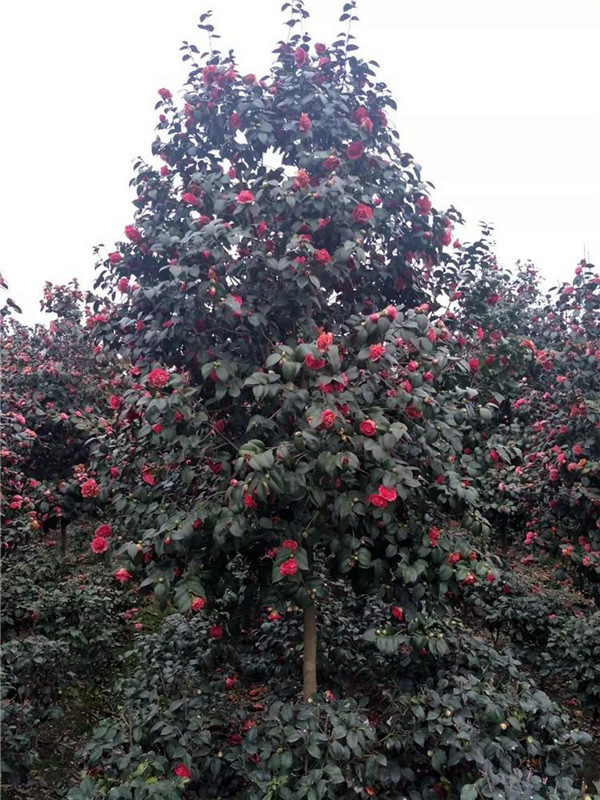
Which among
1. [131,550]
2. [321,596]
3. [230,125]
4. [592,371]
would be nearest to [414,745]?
[321,596]

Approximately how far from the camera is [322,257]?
91.2 inches

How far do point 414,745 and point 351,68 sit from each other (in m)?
Answer: 3.05

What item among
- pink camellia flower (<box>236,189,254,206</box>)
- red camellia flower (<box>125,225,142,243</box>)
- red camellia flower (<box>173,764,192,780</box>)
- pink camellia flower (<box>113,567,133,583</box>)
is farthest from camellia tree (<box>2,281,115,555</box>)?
pink camellia flower (<box>236,189,254,206</box>)

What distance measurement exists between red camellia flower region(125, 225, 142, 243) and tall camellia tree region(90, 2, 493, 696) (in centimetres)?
1

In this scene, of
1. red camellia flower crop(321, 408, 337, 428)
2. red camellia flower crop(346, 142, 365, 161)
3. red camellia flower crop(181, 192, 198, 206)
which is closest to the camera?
red camellia flower crop(321, 408, 337, 428)

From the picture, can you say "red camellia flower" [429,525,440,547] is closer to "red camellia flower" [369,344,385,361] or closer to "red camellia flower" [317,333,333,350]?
"red camellia flower" [369,344,385,361]

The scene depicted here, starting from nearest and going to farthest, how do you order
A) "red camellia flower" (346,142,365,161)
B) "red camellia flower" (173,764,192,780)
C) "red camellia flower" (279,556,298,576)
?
"red camellia flower" (279,556,298,576)
"red camellia flower" (173,764,192,780)
"red camellia flower" (346,142,365,161)

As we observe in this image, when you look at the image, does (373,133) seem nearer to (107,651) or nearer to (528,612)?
(528,612)

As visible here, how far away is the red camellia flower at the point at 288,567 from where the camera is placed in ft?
6.74

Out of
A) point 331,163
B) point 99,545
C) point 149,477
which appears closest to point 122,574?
point 99,545

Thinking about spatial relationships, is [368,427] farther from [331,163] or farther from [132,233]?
[132,233]

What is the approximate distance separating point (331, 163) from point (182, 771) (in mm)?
2506

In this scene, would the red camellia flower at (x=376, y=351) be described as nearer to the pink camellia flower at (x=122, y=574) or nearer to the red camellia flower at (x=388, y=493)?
the red camellia flower at (x=388, y=493)

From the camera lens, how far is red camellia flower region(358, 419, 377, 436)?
2.04 metres
